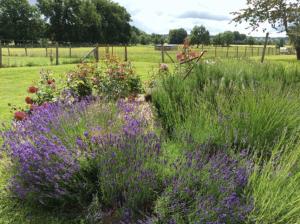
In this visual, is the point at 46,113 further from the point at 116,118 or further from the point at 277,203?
the point at 277,203

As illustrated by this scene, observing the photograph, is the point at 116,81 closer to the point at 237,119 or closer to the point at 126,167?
the point at 237,119

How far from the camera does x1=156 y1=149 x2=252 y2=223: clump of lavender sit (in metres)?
2.30

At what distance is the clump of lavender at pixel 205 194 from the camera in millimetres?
2301

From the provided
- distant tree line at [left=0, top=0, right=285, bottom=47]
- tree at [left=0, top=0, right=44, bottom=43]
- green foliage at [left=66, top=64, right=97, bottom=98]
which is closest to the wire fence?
green foliage at [left=66, top=64, right=97, bottom=98]

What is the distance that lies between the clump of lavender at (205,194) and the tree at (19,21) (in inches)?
3242

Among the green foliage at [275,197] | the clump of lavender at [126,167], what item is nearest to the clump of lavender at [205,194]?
the green foliage at [275,197]

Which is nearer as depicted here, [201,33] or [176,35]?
[201,33]

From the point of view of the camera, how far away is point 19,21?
A: 267ft

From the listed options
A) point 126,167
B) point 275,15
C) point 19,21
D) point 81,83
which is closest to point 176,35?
point 19,21

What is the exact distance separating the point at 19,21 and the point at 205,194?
8676 centimetres

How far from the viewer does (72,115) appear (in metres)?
3.54

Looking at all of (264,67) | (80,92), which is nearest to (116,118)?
(80,92)

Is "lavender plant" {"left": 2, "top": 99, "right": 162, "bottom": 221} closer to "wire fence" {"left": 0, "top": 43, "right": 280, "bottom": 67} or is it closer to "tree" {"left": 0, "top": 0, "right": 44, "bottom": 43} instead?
"wire fence" {"left": 0, "top": 43, "right": 280, "bottom": 67}

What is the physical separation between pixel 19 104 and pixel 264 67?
19.1 feet
